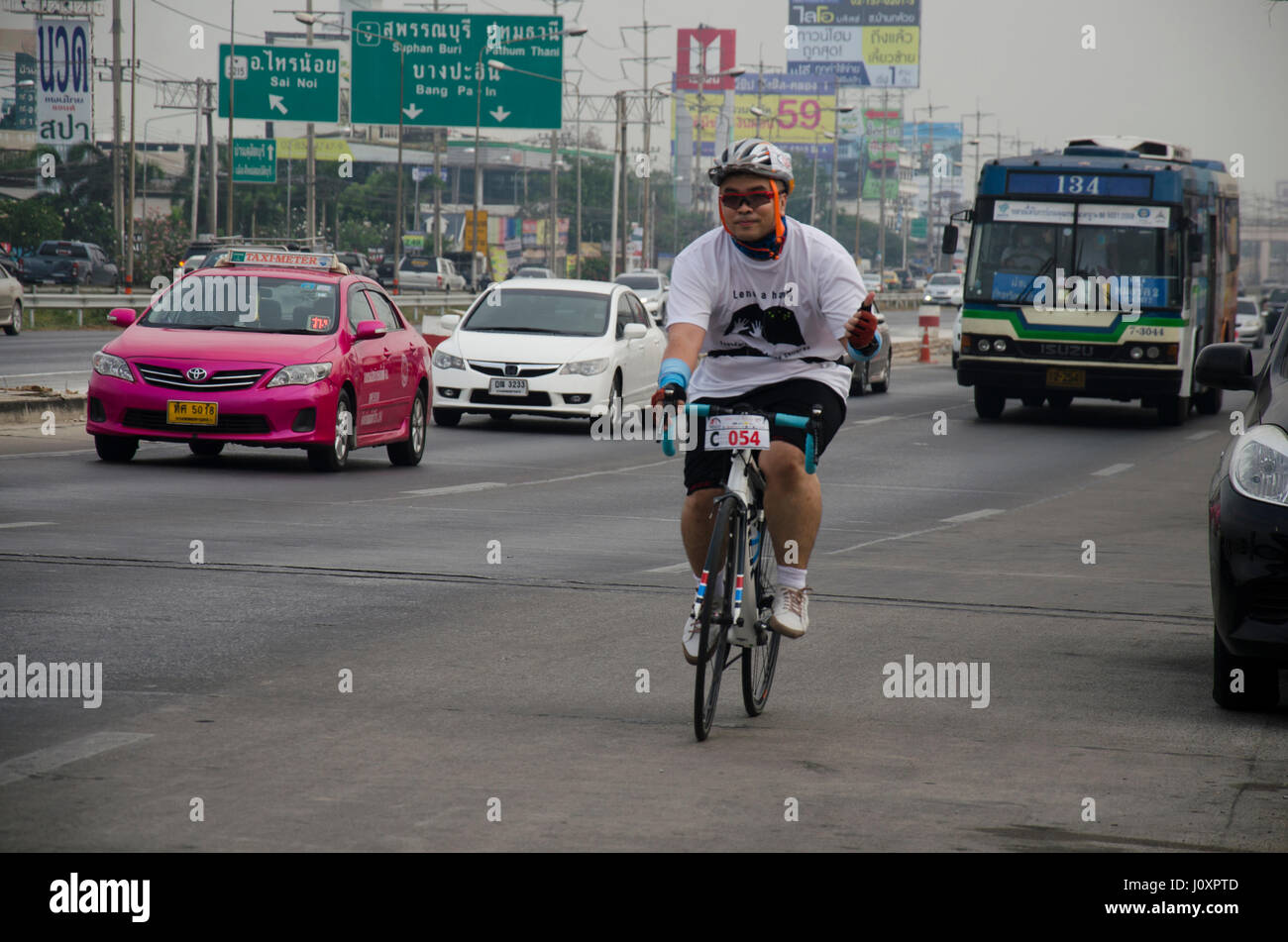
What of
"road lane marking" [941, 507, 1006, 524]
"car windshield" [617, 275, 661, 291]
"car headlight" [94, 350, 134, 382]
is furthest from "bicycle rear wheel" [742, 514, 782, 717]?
"car windshield" [617, 275, 661, 291]

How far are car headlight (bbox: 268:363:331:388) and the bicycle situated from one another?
989 cm

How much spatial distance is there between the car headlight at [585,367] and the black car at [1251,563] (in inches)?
611

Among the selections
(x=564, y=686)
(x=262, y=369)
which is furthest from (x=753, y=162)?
(x=262, y=369)

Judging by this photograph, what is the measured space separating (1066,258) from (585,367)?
7363 millimetres

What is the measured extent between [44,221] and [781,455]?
254 feet

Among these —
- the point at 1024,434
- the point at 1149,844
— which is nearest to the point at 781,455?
the point at 1149,844

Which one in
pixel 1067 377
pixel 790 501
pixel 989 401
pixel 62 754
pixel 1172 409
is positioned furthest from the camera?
pixel 989 401

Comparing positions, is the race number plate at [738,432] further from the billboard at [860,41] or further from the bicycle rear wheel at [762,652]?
the billboard at [860,41]

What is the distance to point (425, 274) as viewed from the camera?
75312 mm

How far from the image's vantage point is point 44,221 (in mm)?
79750

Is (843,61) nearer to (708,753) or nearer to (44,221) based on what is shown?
(44,221)

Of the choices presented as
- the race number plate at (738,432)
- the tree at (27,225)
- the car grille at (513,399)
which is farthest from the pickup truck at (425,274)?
the race number plate at (738,432)

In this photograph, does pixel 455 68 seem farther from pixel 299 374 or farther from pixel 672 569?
pixel 672 569

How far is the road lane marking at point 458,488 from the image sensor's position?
15.5 metres
